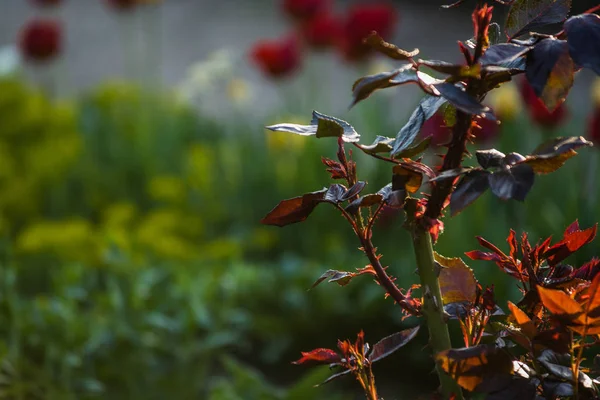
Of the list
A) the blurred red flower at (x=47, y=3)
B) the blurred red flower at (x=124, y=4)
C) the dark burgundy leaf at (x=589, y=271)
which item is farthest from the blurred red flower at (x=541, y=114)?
the blurred red flower at (x=47, y=3)

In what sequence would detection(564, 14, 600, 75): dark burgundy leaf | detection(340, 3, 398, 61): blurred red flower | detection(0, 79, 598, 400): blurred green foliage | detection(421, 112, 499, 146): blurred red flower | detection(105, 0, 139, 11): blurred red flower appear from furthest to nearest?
detection(105, 0, 139, 11): blurred red flower
detection(340, 3, 398, 61): blurred red flower
detection(421, 112, 499, 146): blurred red flower
detection(0, 79, 598, 400): blurred green foliage
detection(564, 14, 600, 75): dark burgundy leaf

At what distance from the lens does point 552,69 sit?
60 centimetres

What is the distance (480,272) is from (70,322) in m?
0.83

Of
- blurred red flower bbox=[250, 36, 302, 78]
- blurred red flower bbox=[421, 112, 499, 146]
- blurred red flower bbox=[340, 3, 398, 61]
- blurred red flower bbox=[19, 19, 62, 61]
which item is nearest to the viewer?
blurred red flower bbox=[421, 112, 499, 146]

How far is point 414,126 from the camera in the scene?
64cm

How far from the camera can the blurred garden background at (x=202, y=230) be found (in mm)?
1626

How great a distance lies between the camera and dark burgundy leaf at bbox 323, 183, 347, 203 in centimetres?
Result: 69

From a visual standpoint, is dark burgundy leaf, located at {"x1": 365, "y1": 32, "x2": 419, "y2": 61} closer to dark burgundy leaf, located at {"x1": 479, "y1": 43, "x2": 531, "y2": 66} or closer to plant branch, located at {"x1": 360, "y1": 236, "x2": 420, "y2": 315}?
dark burgundy leaf, located at {"x1": 479, "y1": 43, "x2": 531, "y2": 66}

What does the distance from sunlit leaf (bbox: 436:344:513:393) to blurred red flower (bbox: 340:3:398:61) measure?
1991mm

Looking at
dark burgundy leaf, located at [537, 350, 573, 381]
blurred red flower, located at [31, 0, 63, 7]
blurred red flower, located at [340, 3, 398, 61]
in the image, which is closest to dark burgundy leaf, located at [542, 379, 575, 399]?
dark burgundy leaf, located at [537, 350, 573, 381]

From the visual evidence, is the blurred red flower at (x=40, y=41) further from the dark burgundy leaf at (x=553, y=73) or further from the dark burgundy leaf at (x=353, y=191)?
the dark burgundy leaf at (x=553, y=73)

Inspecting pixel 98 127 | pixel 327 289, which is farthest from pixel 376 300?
pixel 98 127

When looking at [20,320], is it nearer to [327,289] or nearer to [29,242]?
[29,242]

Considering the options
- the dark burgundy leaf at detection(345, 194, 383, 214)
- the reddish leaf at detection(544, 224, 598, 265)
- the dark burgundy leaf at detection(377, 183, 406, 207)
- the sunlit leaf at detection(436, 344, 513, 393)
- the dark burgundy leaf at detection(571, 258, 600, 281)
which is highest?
the dark burgundy leaf at detection(377, 183, 406, 207)
